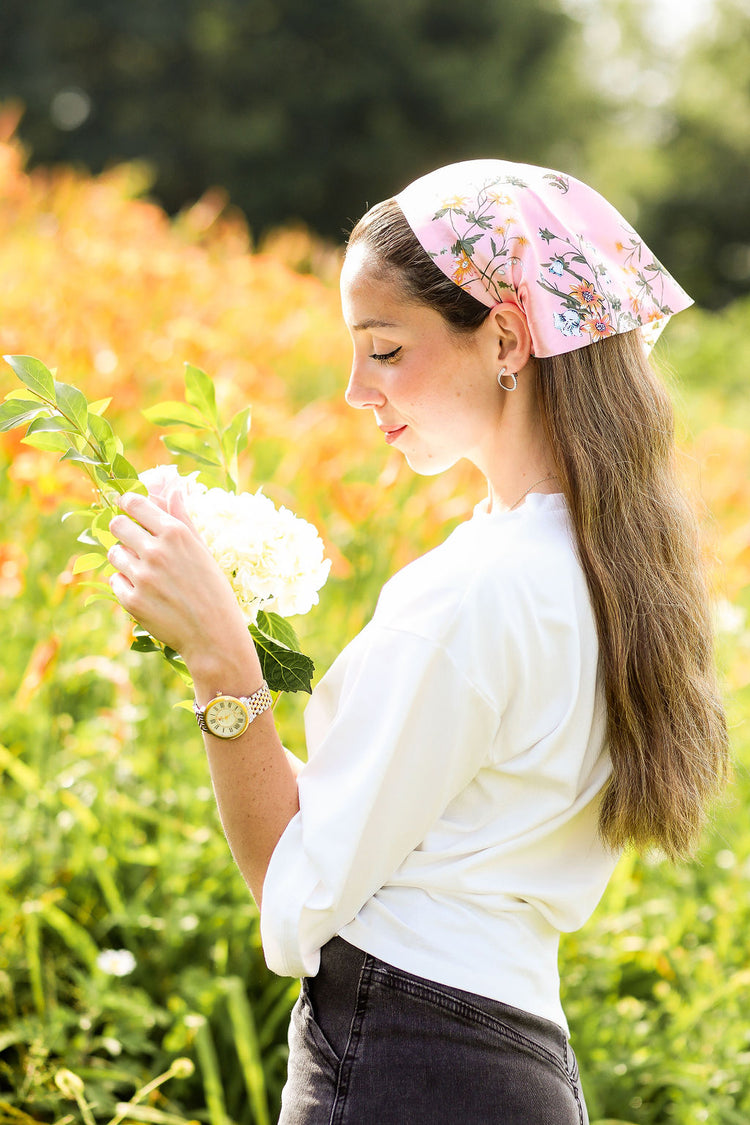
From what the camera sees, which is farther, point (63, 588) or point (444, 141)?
point (444, 141)

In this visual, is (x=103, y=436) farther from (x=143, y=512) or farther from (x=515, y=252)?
(x=515, y=252)

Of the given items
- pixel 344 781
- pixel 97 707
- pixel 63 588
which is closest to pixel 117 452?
pixel 344 781

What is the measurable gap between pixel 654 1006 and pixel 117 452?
2.03 m

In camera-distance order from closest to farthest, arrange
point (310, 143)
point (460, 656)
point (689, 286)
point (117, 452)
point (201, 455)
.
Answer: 1. point (460, 656)
2. point (117, 452)
3. point (201, 455)
4. point (310, 143)
5. point (689, 286)

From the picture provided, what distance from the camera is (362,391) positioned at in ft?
4.41

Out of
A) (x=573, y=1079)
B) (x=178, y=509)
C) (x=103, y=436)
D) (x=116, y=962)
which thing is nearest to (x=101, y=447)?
(x=103, y=436)

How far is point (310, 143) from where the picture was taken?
15.9 metres

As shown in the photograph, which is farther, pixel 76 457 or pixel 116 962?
pixel 116 962

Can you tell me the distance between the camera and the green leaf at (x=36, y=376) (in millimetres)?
1199

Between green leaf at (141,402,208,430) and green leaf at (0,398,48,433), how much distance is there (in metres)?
0.19

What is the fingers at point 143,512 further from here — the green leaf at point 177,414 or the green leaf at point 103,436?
A: the green leaf at point 177,414

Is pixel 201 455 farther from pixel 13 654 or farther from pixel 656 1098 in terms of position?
pixel 656 1098

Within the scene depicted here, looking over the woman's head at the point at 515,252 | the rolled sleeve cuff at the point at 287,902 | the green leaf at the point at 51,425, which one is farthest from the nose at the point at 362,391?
the rolled sleeve cuff at the point at 287,902

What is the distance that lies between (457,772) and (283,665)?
271 millimetres
